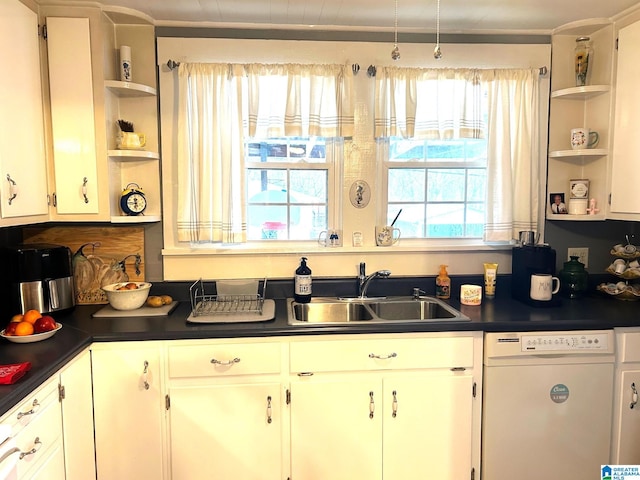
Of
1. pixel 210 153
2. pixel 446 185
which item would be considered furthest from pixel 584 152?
pixel 210 153

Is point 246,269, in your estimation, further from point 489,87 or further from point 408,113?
point 489,87

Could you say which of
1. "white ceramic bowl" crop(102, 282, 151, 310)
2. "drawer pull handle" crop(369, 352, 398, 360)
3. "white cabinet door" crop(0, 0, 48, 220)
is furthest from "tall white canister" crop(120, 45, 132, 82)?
"drawer pull handle" crop(369, 352, 398, 360)

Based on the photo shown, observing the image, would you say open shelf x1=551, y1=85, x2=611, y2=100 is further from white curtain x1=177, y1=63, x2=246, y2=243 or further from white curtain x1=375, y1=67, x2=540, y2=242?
white curtain x1=177, y1=63, x2=246, y2=243

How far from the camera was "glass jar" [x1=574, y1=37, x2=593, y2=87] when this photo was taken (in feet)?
8.36

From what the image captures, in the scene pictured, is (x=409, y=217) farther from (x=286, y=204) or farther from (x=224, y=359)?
(x=224, y=359)

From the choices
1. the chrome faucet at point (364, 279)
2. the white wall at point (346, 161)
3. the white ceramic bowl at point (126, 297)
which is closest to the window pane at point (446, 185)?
the white wall at point (346, 161)

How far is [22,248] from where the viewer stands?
2131mm

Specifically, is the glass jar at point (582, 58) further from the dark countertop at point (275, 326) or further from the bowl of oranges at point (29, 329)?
the bowl of oranges at point (29, 329)

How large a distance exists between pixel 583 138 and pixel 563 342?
45.6 inches

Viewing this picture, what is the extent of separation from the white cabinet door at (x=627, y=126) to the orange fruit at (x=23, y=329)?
9.44ft

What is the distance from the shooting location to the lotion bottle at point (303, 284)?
251cm

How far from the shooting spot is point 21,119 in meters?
2.01

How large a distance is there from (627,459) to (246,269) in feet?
7.01

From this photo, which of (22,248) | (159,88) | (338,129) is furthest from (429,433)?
(159,88)
